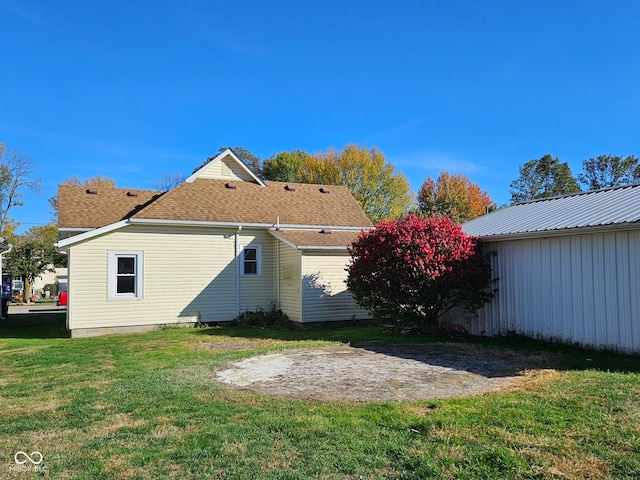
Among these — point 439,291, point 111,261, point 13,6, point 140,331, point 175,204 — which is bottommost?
point 140,331

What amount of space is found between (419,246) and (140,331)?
892cm

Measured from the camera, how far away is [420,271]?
38.9 ft

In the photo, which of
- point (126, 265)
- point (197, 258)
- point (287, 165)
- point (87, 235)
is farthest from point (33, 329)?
point (287, 165)

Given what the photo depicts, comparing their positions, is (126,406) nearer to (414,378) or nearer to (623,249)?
(414,378)

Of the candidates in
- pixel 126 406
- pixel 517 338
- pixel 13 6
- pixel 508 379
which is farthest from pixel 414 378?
pixel 13 6

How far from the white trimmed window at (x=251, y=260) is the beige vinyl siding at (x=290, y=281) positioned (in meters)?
0.83

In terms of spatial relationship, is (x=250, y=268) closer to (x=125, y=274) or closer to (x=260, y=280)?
(x=260, y=280)

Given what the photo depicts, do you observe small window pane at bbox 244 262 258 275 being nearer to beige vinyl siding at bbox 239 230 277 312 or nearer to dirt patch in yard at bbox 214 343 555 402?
beige vinyl siding at bbox 239 230 277 312

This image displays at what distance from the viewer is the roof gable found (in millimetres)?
15742

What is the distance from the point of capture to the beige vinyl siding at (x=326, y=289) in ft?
49.0

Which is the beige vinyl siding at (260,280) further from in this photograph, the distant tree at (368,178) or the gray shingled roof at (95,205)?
the distant tree at (368,178)

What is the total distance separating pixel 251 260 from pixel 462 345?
841 cm

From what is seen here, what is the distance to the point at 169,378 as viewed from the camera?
7320 millimetres

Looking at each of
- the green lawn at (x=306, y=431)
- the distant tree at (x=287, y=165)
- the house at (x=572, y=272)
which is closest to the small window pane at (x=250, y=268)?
the house at (x=572, y=272)
